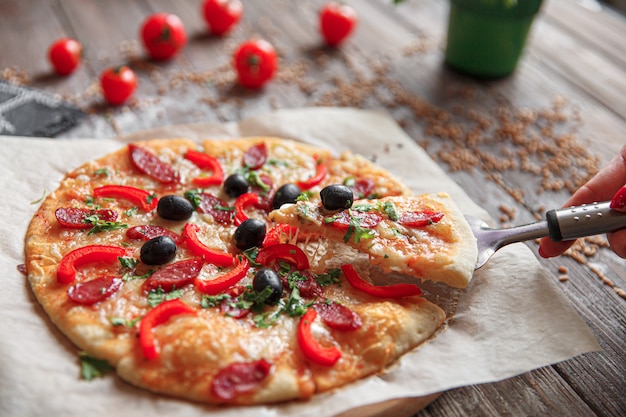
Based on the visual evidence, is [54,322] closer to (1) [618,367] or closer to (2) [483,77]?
(1) [618,367]

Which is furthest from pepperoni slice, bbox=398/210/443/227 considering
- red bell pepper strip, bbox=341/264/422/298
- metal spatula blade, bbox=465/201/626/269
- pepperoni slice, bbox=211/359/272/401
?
pepperoni slice, bbox=211/359/272/401

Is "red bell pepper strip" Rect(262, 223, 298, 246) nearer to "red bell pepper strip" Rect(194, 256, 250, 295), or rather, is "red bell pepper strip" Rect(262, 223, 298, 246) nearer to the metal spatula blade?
"red bell pepper strip" Rect(194, 256, 250, 295)

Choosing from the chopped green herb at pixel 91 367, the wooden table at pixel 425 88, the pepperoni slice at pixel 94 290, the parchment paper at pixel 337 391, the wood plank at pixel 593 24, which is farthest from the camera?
the wood plank at pixel 593 24

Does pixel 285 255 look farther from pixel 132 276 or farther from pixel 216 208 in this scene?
pixel 132 276

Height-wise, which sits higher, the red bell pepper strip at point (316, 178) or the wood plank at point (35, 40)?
the red bell pepper strip at point (316, 178)

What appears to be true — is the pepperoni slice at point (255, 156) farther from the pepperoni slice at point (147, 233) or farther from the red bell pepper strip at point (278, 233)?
the pepperoni slice at point (147, 233)

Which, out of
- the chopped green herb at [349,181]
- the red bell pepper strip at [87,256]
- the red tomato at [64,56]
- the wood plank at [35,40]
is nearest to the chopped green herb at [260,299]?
the red bell pepper strip at [87,256]
